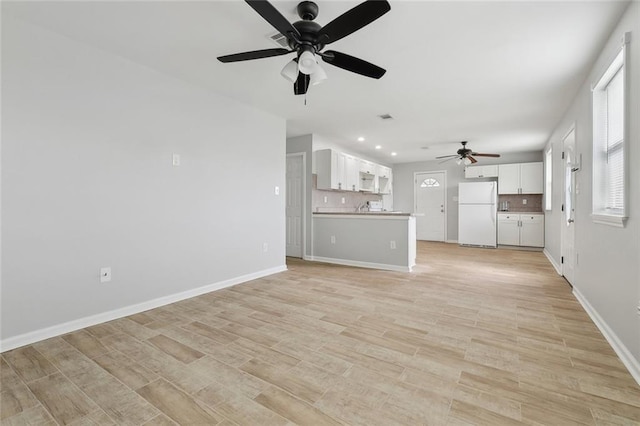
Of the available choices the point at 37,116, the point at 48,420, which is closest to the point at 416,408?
the point at 48,420

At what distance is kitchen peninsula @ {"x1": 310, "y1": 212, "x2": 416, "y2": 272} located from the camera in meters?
4.64

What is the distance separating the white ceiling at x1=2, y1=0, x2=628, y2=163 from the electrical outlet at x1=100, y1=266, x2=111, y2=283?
A: 1955 millimetres

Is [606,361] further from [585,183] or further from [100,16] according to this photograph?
[100,16]

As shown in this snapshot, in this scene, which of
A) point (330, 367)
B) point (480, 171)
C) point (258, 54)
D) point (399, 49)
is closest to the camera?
point (330, 367)

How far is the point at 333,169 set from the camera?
5691 millimetres

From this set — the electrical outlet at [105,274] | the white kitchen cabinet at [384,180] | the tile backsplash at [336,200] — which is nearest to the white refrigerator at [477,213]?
the white kitchen cabinet at [384,180]

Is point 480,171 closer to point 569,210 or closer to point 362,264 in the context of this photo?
point 569,210

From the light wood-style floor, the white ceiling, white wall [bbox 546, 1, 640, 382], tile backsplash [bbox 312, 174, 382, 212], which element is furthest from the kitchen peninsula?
white wall [bbox 546, 1, 640, 382]

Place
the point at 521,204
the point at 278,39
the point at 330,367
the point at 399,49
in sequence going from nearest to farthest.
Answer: the point at 330,367, the point at 278,39, the point at 399,49, the point at 521,204

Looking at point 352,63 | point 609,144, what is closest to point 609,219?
point 609,144

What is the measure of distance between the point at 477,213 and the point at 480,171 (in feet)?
3.83

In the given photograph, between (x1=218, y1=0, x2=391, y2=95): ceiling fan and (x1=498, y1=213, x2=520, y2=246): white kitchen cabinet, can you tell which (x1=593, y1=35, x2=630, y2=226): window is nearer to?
(x1=218, y1=0, x2=391, y2=95): ceiling fan

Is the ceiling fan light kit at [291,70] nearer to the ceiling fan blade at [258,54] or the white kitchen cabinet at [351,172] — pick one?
the ceiling fan blade at [258,54]

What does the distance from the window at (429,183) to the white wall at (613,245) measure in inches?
198
